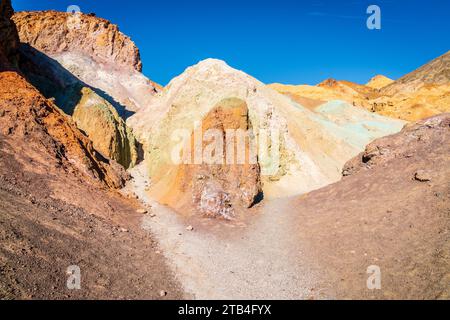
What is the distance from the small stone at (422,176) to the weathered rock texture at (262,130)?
10237 millimetres

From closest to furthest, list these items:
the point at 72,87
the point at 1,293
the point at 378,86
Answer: the point at 1,293 < the point at 72,87 < the point at 378,86

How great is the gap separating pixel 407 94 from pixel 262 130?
8899cm

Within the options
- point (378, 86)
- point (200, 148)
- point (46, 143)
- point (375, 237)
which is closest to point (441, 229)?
point (375, 237)

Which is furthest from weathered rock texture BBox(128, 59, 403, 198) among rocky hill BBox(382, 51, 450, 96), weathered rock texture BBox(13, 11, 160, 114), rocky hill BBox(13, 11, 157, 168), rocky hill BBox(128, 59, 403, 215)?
rocky hill BBox(382, 51, 450, 96)

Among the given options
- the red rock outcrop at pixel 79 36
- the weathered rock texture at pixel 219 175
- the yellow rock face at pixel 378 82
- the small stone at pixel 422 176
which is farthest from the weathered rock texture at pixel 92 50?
the yellow rock face at pixel 378 82

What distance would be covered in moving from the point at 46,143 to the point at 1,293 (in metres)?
13.3

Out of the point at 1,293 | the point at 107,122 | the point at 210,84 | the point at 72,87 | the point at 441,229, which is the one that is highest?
the point at 72,87

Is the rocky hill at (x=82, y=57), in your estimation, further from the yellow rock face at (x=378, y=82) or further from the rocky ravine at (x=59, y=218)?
the yellow rock face at (x=378, y=82)

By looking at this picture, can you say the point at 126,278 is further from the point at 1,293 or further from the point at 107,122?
the point at 107,122

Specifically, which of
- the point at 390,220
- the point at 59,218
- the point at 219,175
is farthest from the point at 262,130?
the point at 59,218

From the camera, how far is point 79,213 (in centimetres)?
1530

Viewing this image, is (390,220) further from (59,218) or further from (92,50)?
(92,50)

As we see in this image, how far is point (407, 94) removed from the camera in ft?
335

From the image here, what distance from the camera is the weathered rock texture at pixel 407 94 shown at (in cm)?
7781
